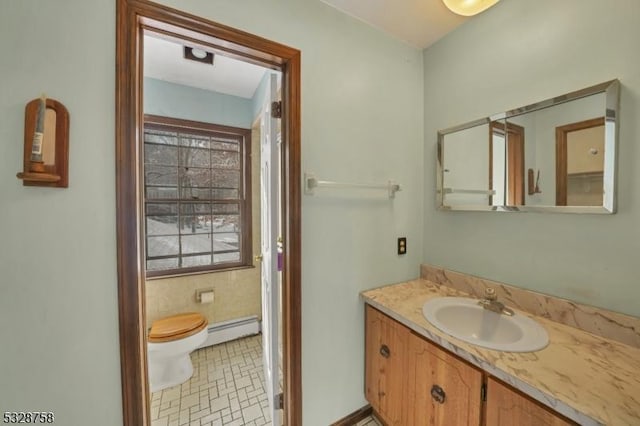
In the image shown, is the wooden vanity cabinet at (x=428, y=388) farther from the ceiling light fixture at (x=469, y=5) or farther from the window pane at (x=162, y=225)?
the window pane at (x=162, y=225)

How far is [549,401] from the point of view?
0.67 m

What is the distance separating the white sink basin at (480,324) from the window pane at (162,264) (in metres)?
2.38

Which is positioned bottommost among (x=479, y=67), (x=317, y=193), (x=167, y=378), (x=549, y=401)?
(x=167, y=378)

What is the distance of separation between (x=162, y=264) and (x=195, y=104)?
167 centimetres

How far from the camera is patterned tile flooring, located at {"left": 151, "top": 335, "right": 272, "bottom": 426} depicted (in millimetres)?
1529

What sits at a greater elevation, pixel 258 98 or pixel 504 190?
pixel 258 98

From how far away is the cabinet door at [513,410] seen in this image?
693 mm

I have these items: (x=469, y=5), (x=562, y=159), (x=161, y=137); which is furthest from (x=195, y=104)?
(x=562, y=159)

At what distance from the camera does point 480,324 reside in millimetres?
1262

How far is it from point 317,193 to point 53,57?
1140 mm

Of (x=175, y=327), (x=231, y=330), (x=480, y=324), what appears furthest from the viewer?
(x=231, y=330)

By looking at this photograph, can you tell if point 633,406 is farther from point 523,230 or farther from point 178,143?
point 178,143

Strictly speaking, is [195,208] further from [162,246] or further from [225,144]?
[225,144]

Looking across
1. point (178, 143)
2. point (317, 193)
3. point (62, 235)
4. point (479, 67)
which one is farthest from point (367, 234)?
point (178, 143)
